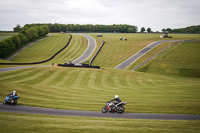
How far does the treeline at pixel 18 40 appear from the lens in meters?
92.5

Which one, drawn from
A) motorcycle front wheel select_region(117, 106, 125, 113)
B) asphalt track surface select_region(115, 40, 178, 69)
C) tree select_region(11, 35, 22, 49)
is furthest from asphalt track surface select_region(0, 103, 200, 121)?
tree select_region(11, 35, 22, 49)

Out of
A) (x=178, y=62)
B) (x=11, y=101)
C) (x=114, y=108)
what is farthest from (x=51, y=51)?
(x=114, y=108)

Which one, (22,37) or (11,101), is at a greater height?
(22,37)

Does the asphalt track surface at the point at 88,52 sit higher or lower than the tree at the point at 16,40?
lower

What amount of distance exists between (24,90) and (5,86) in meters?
3.66

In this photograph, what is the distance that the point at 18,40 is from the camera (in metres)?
103

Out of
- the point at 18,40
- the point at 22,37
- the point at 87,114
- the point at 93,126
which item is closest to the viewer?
the point at 93,126

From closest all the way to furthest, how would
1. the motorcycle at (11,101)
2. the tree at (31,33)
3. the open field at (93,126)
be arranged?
the open field at (93,126) → the motorcycle at (11,101) → the tree at (31,33)

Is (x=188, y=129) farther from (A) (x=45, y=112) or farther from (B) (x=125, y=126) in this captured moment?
(A) (x=45, y=112)

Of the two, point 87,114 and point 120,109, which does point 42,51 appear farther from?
point 120,109

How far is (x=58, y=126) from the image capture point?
13547mm

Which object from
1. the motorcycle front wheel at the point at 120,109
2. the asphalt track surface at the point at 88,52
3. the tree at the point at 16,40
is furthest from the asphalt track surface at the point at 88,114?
the tree at the point at 16,40

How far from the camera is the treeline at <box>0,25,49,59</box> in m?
92.5

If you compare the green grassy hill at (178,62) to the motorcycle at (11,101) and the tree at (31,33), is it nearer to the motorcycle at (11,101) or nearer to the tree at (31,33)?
the motorcycle at (11,101)
